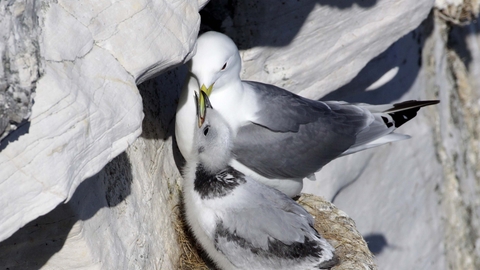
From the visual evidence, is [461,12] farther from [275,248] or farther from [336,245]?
[275,248]

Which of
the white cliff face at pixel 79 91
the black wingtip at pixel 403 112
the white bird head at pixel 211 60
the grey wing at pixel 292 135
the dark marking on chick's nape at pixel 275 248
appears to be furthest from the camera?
the black wingtip at pixel 403 112

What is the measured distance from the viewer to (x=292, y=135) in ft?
11.8

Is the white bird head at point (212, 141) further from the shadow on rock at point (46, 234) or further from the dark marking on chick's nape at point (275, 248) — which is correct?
the shadow on rock at point (46, 234)

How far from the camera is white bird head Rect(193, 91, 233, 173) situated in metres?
3.30

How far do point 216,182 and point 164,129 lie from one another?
0.73m

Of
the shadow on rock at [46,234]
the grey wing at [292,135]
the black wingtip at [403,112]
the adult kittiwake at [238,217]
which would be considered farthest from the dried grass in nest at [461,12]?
the shadow on rock at [46,234]

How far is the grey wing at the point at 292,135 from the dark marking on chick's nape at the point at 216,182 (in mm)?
213

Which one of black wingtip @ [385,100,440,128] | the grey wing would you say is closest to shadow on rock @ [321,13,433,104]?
black wingtip @ [385,100,440,128]

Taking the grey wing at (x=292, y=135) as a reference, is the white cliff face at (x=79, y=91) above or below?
above

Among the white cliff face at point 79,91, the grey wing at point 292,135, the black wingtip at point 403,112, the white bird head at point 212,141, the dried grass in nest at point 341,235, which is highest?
the white cliff face at point 79,91

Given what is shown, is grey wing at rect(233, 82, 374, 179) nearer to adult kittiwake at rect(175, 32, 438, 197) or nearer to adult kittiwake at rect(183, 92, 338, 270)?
adult kittiwake at rect(175, 32, 438, 197)

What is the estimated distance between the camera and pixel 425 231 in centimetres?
664

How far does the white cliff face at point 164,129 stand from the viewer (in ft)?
6.74

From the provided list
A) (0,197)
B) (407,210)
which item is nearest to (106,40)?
(0,197)
